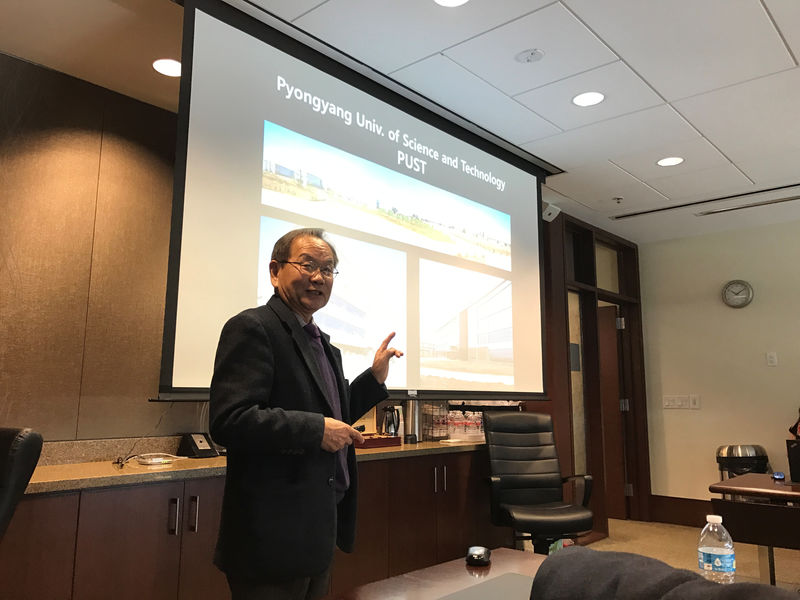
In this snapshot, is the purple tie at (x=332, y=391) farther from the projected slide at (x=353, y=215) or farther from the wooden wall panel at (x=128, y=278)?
the wooden wall panel at (x=128, y=278)

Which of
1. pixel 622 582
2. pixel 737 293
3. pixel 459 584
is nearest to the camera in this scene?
pixel 622 582

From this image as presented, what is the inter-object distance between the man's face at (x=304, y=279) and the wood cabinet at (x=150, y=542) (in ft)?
3.24

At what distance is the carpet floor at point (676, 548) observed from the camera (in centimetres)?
404

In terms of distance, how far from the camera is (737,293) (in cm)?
562

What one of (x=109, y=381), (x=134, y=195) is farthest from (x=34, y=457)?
(x=134, y=195)

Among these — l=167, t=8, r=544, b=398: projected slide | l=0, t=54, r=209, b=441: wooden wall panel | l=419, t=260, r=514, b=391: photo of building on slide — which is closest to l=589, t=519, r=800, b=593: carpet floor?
l=419, t=260, r=514, b=391: photo of building on slide

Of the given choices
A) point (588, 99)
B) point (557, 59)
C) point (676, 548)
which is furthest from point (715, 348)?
point (557, 59)

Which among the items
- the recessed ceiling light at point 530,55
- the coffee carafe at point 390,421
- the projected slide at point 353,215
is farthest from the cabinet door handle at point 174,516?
the recessed ceiling light at point 530,55

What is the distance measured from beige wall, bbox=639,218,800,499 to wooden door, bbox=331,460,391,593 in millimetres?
3880

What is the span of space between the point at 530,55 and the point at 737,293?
380 centimetres

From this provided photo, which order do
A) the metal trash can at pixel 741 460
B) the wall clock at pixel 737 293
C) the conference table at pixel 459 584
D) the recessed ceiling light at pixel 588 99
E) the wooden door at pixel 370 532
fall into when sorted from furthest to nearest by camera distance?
the wall clock at pixel 737 293 < the metal trash can at pixel 741 460 < the recessed ceiling light at pixel 588 99 < the wooden door at pixel 370 532 < the conference table at pixel 459 584

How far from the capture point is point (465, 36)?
2.79m

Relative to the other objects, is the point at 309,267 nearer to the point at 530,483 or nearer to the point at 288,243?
the point at 288,243

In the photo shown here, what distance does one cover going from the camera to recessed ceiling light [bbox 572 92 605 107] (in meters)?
3.30
